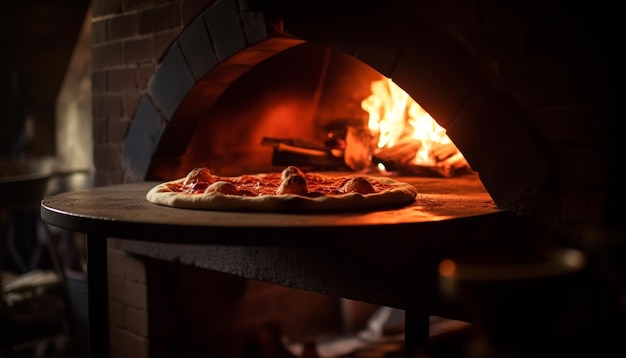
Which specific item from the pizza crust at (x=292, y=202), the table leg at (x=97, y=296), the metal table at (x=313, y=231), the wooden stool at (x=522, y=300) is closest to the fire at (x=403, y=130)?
the metal table at (x=313, y=231)

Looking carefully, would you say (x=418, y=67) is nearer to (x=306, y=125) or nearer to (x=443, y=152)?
(x=443, y=152)

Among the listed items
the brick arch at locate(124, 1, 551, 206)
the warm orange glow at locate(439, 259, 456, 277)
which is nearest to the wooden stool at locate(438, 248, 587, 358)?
the warm orange glow at locate(439, 259, 456, 277)

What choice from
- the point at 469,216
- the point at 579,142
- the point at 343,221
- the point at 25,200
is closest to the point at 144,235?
the point at 343,221

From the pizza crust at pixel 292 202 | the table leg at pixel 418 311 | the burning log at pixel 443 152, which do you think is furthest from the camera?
the burning log at pixel 443 152

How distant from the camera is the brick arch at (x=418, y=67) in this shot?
84.0 inches

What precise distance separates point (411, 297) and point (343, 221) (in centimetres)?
31

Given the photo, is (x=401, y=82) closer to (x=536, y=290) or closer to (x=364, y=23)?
(x=364, y=23)

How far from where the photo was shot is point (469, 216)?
199 cm

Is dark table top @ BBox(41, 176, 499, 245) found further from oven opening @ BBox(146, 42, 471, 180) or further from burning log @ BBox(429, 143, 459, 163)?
Answer: oven opening @ BBox(146, 42, 471, 180)

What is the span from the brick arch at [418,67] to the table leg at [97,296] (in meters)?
0.91

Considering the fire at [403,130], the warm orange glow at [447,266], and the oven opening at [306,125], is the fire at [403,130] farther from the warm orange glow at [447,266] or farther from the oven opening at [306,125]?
the warm orange glow at [447,266]

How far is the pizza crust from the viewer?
208 centimetres

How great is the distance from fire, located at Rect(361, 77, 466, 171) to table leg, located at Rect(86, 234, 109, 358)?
128cm

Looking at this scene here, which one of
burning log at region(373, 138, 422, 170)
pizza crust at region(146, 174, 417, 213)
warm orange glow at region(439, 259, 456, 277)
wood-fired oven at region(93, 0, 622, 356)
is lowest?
warm orange glow at region(439, 259, 456, 277)
